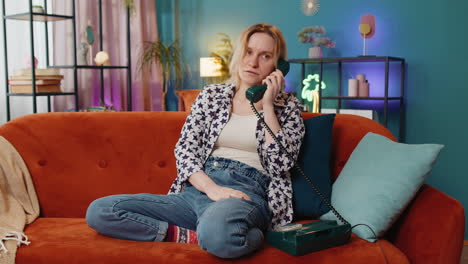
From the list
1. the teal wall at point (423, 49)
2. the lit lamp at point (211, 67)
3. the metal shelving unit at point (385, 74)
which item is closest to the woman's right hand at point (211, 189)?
the metal shelving unit at point (385, 74)

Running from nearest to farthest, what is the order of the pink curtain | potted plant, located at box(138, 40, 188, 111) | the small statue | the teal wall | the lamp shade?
the teal wall → the small statue → the pink curtain → the lamp shade → potted plant, located at box(138, 40, 188, 111)

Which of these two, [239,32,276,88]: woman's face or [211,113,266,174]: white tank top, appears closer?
[211,113,266,174]: white tank top

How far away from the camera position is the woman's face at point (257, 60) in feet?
7.32

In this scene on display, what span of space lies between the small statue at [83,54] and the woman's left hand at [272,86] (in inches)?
121

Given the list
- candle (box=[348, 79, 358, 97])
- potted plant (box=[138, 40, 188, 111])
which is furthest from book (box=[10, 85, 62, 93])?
candle (box=[348, 79, 358, 97])

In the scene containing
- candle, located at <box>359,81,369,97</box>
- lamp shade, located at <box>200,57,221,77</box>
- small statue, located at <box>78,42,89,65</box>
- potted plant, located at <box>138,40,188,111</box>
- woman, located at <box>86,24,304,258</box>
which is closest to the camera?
woman, located at <box>86,24,304,258</box>

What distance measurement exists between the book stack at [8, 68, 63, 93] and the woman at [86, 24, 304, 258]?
8.17ft

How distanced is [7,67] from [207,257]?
337 centimetres

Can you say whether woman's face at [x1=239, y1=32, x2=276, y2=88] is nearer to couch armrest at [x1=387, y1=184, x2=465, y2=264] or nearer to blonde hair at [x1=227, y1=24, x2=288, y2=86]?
blonde hair at [x1=227, y1=24, x2=288, y2=86]

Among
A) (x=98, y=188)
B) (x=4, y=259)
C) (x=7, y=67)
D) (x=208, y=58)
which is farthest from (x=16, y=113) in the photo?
(x=4, y=259)

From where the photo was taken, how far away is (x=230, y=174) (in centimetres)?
201

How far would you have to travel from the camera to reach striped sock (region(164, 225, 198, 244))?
1.84 meters

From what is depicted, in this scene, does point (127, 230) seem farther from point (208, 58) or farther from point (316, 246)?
point (208, 58)

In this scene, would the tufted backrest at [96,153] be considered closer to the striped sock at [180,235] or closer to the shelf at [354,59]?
the striped sock at [180,235]
